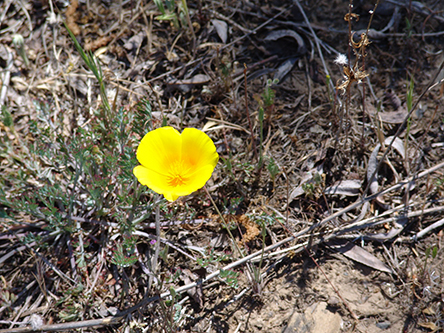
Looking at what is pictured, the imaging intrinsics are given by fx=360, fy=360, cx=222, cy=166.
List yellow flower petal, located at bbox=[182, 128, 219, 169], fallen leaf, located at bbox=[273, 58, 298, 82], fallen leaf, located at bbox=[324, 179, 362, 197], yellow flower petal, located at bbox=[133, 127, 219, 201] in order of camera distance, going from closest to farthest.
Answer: yellow flower petal, located at bbox=[133, 127, 219, 201] < yellow flower petal, located at bbox=[182, 128, 219, 169] < fallen leaf, located at bbox=[324, 179, 362, 197] < fallen leaf, located at bbox=[273, 58, 298, 82]

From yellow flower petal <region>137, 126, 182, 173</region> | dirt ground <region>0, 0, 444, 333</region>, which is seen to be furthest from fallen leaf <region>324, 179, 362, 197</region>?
yellow flower petal <region>137, 126, 182, 173</region>

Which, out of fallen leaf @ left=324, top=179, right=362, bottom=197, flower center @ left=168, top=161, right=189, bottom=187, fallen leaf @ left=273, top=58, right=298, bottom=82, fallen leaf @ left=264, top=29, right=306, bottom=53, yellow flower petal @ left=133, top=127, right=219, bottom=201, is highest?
fallen leaf @ left=264, top=29, right=306, bottom=53

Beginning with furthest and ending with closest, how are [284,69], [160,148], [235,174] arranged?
[284,69] → [235,174] → [160,148]

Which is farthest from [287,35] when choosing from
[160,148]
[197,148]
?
[160,148]

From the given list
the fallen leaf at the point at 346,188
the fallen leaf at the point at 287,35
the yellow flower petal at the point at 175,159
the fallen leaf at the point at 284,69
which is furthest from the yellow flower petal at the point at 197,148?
the fallen leaf at the point at 287,35

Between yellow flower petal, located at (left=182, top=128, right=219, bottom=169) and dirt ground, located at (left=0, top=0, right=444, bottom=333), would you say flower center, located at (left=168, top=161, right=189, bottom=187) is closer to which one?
yellow flower petal, located at (left=182, top=128, right=219, bottom=169)

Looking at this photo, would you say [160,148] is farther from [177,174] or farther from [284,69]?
[284,69]

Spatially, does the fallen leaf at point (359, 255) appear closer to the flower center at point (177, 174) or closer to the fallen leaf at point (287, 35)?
the flower center at point (177, 174)
